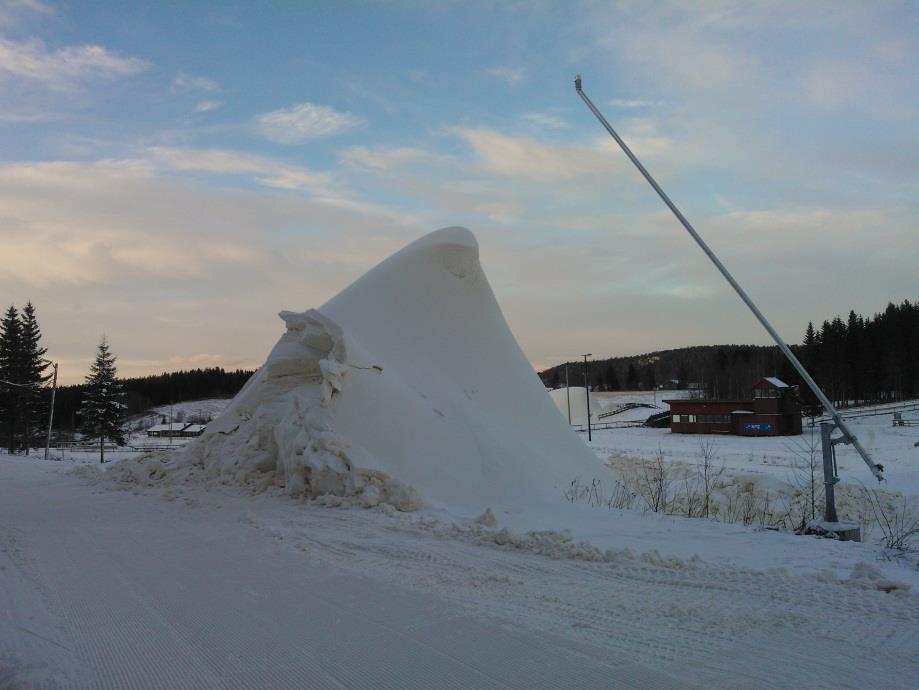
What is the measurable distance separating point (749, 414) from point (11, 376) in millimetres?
45249

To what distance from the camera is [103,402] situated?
3641 cm

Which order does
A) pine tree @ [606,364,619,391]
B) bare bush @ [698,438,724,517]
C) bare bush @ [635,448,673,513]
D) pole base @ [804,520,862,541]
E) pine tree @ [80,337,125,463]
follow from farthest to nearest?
pine tree @ [606,364,619,391], pine tree @ [80,337,125,463], bare bush @ [635,448,673,513], bare bush @ [698,438,724,517], pole base @ [804,520,862,541]

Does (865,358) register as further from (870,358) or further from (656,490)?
(656,490)

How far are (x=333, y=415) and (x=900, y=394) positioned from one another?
65.0m

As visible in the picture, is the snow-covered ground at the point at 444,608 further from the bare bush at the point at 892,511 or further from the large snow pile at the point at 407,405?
the bare bush at the point at 892,511

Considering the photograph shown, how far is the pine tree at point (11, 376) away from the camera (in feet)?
124

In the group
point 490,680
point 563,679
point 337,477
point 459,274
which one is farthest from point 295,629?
point 459,274

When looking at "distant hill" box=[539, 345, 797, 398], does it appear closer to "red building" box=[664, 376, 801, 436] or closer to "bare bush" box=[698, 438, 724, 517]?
"red building" box=[664, 376, 801, 436]

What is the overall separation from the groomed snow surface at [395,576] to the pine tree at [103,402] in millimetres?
26661

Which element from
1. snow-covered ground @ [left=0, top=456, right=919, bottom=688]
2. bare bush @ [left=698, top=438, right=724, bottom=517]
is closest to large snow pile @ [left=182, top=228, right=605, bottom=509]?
bare bush @ [left=698, top=438, right=724, bottom=517]

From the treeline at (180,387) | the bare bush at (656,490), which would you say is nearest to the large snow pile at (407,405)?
the bare bush at (656,490)

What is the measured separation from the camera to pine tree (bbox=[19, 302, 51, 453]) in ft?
126

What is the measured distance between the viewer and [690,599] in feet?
14.5

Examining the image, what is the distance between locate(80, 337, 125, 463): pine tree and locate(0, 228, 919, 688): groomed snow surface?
26661 millimetres
